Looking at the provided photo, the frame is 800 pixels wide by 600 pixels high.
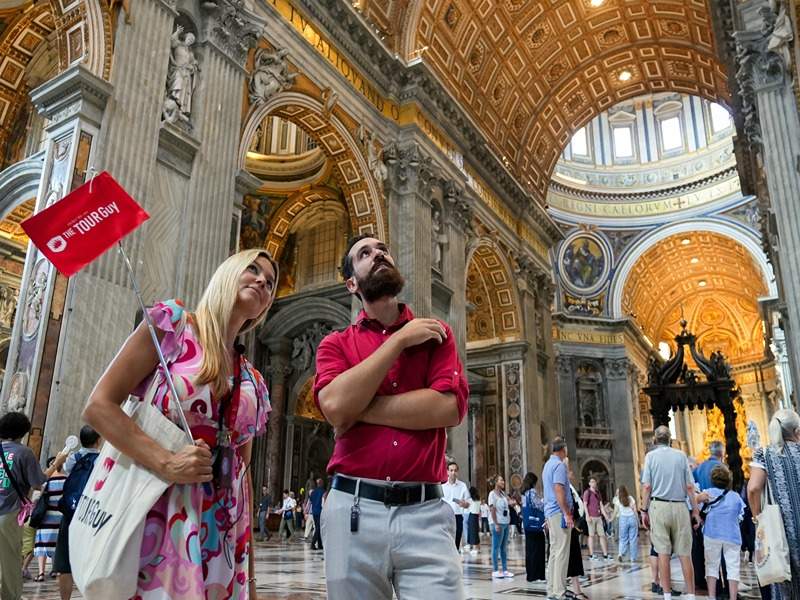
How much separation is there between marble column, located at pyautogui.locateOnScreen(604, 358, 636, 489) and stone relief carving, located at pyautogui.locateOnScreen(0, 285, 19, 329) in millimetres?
24161

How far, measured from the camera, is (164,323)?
1670 millimetres

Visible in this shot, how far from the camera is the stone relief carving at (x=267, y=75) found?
9789 mm

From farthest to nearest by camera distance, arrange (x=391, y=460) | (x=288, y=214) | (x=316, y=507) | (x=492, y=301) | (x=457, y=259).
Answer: (x=492, y=301) < (x=288, y=214) < (x=457, y=259) < (x=316, y=507) < (x=391, y=460)

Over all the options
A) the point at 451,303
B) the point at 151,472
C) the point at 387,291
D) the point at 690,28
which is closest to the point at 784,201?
the point at 451,303

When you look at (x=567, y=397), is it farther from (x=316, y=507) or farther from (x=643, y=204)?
(x=316, y=507)

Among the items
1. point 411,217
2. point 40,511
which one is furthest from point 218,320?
point 411,217

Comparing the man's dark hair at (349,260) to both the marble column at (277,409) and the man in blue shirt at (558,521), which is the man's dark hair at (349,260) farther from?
the marble column at (277,409)

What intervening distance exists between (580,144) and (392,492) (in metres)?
33.6

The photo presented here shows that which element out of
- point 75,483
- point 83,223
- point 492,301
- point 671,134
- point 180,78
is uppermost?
point 671,134

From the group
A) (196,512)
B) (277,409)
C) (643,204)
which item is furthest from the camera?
(643,204)

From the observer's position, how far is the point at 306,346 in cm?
1501

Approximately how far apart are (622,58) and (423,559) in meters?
20.9

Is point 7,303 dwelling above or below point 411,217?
below

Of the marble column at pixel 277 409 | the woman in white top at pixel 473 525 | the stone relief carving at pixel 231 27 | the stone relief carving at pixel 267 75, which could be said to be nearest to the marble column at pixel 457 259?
the woman in white top at pixel 473 525
